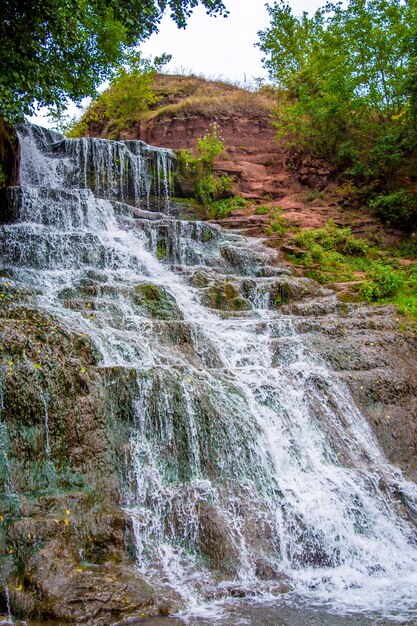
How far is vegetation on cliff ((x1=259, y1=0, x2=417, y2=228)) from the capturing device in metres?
17.9

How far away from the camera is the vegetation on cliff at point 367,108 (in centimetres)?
1786

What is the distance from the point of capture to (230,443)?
738cm

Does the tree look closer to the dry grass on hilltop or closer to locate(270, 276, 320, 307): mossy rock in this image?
locate(270, 276, 320, 307): mossy rock

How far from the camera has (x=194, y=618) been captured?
4.79 meters

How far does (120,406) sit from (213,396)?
1.47 meters

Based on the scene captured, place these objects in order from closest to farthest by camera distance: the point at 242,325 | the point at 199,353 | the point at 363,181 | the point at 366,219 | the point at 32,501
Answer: the point at 32,501, the point at 199,353, the point at 242,325, the point at 366,219, the point at 363,181

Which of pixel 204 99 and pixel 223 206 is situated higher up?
pixel 204 99

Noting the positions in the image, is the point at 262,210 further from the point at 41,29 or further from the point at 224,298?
the point at 41,29

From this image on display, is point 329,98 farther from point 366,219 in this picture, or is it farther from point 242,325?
point 242,325

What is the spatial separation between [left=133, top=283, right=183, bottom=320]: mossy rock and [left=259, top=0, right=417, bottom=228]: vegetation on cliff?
10.1 metres

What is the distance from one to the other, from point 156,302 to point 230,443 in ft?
14.4

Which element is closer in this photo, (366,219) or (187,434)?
(187,434)

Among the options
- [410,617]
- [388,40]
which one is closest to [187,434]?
[410,617]

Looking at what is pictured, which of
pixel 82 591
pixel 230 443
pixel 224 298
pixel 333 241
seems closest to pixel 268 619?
pixel 82 591
